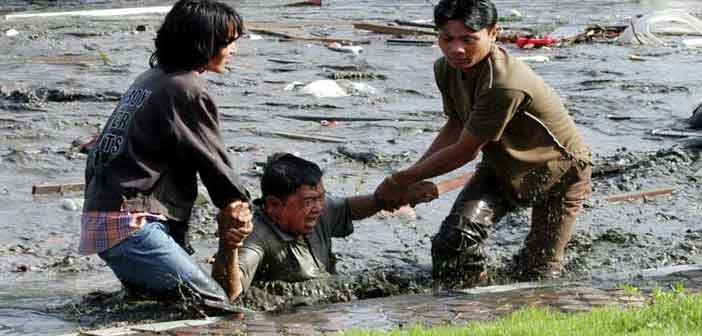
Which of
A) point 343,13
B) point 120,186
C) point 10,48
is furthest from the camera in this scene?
point 343,13

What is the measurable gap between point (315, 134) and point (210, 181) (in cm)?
653

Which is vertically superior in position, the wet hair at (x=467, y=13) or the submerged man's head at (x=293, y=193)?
the wet hair at (x=467, y=13)

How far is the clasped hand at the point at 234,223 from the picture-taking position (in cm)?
662

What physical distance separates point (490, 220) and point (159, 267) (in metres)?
2.08

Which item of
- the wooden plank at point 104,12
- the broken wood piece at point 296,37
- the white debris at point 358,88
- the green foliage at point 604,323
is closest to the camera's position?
the green foliage at point 604,323

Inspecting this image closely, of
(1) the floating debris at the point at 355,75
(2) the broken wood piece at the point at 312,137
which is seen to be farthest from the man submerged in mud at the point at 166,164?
(1) the floating debris at the point at 355,75

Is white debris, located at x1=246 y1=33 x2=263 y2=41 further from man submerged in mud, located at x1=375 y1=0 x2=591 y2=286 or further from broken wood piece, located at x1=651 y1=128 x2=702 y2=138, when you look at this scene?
man submerged in mud, located at x1=375 y1=0 x2=591 y2=286

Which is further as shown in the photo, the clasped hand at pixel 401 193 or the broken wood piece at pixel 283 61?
the broken wood piece at pixel 283 61

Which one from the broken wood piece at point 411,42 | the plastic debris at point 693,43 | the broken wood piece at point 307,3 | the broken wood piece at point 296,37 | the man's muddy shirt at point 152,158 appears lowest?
the broken wood piece at point 307,3

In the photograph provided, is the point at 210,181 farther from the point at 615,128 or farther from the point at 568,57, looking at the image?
the point at 568,57

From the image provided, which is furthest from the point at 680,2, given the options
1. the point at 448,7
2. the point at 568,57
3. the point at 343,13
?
the point at 448,7

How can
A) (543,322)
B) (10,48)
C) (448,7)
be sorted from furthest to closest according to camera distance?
(10,48), (448,7), (543,322)

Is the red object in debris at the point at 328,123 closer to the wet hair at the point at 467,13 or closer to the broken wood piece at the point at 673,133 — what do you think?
the broken wood piece at the point at 673,133

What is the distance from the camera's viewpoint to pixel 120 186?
645cm
